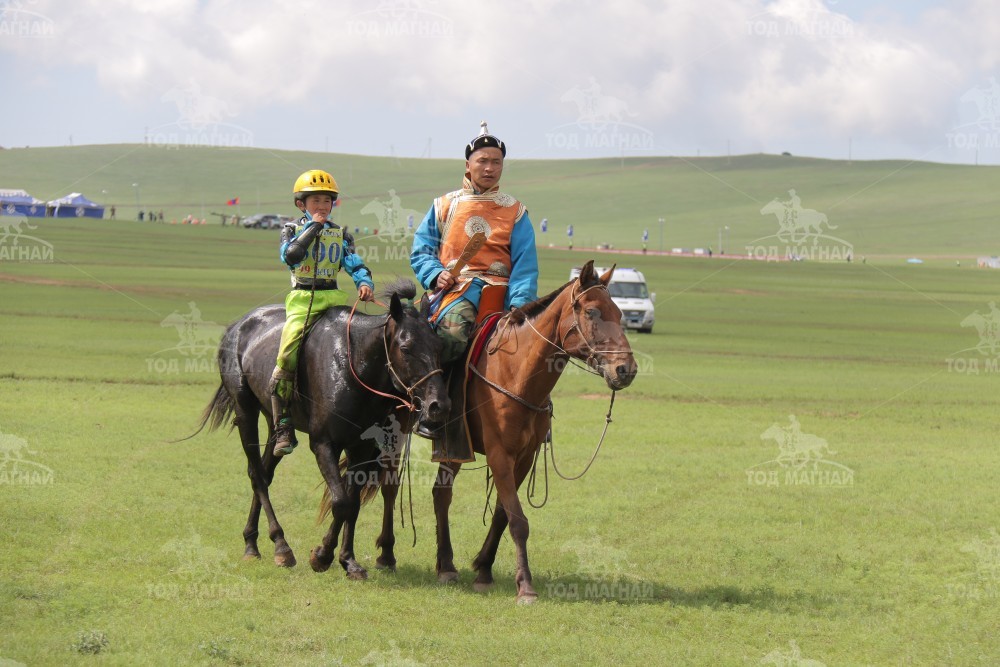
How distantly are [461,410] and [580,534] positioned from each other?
254 cm

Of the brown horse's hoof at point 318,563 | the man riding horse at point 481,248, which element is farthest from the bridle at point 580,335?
the brown horse's hoof at point 318,563

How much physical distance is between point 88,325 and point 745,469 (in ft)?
80.4

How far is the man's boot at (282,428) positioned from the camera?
10.4 metres

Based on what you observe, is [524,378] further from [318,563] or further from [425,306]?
[318,563]

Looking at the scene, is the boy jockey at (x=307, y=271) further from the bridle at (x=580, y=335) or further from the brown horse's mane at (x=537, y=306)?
the bridle at (x=580, y=335)

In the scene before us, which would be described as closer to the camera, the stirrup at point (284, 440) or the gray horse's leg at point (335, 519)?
the gray horse's leg at point (335, 519)

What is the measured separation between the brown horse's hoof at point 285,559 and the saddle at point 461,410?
158 centimetres

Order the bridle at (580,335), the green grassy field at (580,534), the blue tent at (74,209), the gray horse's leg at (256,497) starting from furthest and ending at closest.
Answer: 1. the blue tent at (74,209)
2. the gray horse's leg at (256,497)
3. the bridle at (580,335)
4. the green grassy field at (580,534)

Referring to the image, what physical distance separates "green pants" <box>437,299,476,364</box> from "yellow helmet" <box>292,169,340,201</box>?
151cm

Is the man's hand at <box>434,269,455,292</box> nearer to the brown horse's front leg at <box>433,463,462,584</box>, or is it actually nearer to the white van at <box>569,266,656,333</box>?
the brown horse's front leg at <box>433,463,462,584</box>

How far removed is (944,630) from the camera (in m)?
9.02

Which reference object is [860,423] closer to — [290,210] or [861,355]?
[861,355]

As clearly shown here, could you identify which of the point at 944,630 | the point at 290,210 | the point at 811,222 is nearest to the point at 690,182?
the point at 811,222

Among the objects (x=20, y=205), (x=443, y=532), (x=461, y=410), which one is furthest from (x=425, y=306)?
(x=20, y=205)
